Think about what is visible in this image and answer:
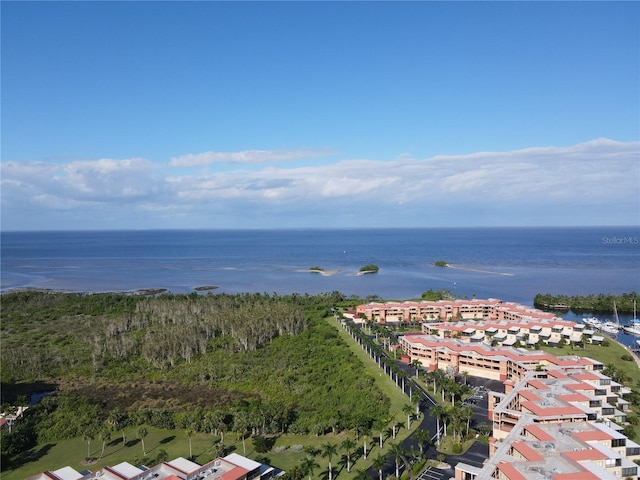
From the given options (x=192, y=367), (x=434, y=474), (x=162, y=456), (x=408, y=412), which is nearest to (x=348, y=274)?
(x=192, y=367)

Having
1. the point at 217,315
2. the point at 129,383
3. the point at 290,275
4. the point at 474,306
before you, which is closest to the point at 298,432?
the point at 129,383

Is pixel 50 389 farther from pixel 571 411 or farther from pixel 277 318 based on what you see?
pixel 571 411

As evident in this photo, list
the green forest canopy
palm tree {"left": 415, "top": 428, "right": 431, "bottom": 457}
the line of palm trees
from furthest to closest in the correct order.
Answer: the green forest canopy, the line of palm trees, palm tree {"left": 415, "top": 428, "right": 431, "bottom": 457}

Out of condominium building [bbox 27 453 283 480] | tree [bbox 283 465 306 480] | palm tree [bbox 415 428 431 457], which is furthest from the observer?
palm tree [bbox 415 428 431 457]

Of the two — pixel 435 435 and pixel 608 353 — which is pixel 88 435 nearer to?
pixel 435 435

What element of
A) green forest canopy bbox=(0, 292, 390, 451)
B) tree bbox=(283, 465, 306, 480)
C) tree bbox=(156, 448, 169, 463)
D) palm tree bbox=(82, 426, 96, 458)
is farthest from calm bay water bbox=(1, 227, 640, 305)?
tree bbox=(283, 465, 306, 480)

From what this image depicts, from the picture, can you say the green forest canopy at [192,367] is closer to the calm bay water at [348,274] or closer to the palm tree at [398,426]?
the palm tree at [398,426]

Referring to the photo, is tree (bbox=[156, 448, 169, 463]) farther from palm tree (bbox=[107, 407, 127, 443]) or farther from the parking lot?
the parking lot

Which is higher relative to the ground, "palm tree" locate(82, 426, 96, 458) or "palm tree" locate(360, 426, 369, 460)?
"palm tree" locate(360, 426, 369, 460)

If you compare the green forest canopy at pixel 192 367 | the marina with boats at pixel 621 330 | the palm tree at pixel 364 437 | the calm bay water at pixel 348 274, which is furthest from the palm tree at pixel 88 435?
the calm bay water at pixel 348 274
